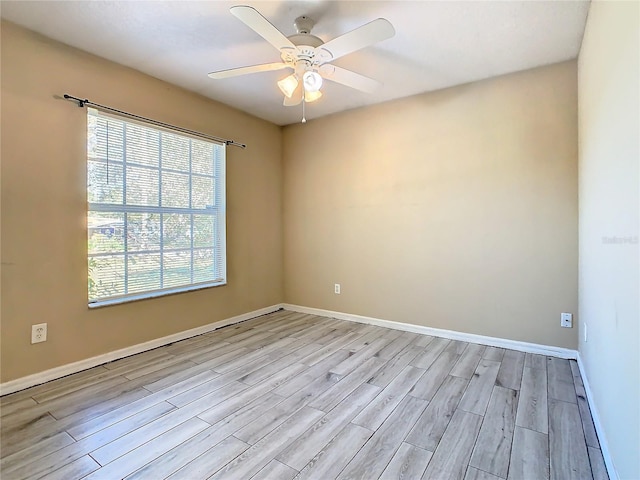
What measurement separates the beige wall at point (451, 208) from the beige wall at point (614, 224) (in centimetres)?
57

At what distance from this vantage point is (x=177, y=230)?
3.16m

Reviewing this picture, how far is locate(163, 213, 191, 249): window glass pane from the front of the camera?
121 inches

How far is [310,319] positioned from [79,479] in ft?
8.78

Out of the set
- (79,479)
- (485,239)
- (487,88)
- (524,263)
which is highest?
(487,88)

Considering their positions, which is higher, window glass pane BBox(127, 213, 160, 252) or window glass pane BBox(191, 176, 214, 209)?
window glass pane BBox(191, 176, 214, 209)

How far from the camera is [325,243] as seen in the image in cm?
404

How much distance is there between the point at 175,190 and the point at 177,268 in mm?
757

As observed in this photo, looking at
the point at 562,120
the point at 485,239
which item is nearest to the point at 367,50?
the point at 562,120

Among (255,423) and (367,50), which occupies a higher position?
(367,50)

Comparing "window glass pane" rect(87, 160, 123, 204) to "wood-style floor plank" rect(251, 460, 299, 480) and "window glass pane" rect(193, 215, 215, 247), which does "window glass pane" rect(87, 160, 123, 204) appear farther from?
"wood-style floor plank" rect(251, 460, 299, 480)

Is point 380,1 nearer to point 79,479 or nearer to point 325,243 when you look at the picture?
point 325,243

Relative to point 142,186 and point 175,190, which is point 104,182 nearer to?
point 142,186

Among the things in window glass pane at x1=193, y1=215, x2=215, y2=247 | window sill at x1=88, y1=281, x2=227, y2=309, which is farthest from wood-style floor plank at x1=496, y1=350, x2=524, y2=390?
window glass pane at x1=193, y1=215, x2=215, y2=247

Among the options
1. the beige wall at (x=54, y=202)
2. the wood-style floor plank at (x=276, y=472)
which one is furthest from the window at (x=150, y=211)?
the wood-style floor plank at (x=276, y=472)
